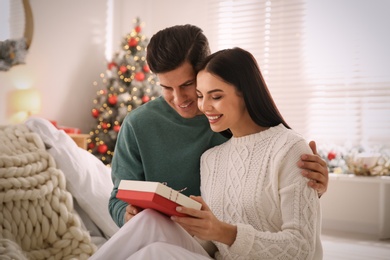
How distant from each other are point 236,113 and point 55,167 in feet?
3.18

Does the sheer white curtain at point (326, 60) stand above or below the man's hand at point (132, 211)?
above

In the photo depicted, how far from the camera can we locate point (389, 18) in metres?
5.01

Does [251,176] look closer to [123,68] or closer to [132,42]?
[123,68]

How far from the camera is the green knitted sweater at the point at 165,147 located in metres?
2.00

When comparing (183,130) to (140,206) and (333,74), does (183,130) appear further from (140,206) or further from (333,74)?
(333,74)

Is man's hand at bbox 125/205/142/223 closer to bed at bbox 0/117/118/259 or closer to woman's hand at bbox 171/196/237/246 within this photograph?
woman's hand at bbox 171/196/237/246

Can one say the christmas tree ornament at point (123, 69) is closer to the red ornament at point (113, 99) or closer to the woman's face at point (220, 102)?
the red ornament at point (113, 99)

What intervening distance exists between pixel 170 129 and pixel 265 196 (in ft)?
1.84

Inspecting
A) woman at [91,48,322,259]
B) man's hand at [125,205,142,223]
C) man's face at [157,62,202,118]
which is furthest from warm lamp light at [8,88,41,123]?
man's hand at [125,205,142,223]

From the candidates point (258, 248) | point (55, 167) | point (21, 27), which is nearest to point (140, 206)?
point (258, 248)

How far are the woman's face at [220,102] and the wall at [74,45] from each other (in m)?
3.55

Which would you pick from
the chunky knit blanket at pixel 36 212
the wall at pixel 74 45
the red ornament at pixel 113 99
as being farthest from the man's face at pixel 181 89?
the red ornament at pixel 113 99

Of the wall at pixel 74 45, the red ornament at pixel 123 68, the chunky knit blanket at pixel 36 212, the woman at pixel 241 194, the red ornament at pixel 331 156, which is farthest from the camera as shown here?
the red ornament at pixel 123 68

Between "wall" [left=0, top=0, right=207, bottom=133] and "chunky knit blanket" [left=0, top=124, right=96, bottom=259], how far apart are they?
2.88m
